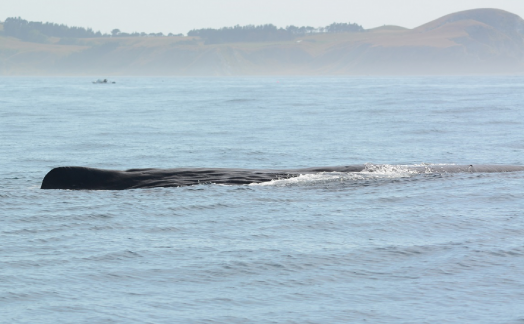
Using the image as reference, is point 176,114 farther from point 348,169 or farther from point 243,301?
point 243,301

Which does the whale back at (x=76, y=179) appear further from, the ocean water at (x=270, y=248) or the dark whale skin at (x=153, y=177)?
the ocean water at (x=270, y=248)

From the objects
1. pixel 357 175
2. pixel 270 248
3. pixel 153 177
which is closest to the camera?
pixel 270 248

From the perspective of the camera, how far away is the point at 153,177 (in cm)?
1770

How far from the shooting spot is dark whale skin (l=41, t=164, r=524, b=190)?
56.3ft

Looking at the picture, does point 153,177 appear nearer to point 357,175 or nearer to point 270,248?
point 357,175

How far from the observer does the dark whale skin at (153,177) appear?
17.2 meters

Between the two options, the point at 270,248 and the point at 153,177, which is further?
the point at 153,177

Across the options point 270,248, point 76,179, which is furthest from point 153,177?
point 270,248

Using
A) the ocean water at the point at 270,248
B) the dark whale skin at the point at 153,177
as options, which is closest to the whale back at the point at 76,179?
the dark whale skin at the point at 153,177

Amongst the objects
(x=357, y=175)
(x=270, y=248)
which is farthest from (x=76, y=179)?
(x=270, y=248)

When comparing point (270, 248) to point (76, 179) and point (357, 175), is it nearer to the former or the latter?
point (76, 179)

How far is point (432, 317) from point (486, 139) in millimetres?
24068

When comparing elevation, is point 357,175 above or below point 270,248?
above

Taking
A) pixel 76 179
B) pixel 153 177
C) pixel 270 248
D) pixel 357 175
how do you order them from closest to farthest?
pixel 270 248 → pixel 76 179 → pixel 153 177 → pixel 357 175
